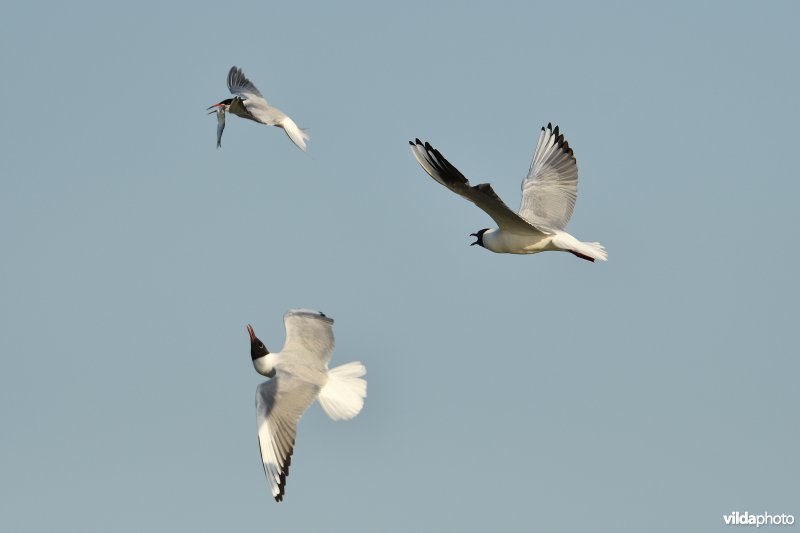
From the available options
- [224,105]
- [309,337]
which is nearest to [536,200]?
[309,337]

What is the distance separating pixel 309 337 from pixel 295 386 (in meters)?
1.12

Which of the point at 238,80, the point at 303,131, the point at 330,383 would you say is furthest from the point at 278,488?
the point at 238,80

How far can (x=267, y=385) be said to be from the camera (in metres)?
14.9

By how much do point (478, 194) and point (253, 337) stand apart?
391cm

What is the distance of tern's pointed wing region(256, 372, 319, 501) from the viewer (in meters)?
14.3

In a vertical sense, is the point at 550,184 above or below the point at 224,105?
below

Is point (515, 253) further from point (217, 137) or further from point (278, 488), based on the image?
point (217, 137)

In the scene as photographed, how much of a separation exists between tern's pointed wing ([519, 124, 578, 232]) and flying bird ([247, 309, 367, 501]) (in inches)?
111

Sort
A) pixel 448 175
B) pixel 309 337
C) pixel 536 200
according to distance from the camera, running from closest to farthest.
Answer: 1. pixel 448 175
2. pixel 309 337
3. pixel 536 200

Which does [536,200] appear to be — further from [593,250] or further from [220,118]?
[220,118]

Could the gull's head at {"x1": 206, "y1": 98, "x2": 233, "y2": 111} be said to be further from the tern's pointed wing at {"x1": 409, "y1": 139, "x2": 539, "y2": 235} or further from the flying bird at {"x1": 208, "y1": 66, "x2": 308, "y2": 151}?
the tern's pointed wing at {"x1": 409, "y1": 139, "x2": 539, "y2": 235}

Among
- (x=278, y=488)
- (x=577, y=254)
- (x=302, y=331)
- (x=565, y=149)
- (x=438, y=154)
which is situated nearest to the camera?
(x=438, y=154)

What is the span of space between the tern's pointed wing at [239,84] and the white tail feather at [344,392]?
399 inches

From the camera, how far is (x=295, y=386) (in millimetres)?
15078
